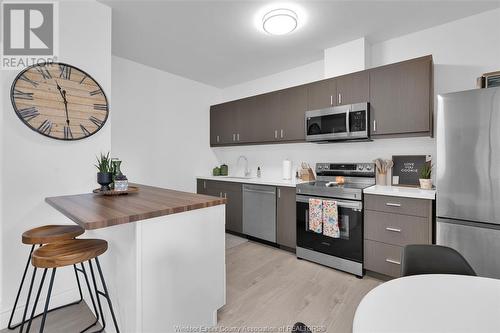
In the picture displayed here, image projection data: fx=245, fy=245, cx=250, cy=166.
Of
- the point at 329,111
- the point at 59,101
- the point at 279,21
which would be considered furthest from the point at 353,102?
the point at 59,101

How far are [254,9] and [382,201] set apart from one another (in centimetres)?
219

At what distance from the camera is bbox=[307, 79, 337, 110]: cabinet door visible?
299 centimetres

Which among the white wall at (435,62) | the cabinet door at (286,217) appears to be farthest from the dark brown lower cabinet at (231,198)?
the white wall at (435,62)

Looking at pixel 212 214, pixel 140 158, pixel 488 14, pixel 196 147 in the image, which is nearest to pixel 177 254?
pixel 212 214

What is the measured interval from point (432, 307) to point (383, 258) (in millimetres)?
1741

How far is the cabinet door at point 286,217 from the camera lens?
10.1ft

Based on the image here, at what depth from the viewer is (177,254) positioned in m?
1.51

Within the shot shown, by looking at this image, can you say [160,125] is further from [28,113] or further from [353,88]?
[353,88]

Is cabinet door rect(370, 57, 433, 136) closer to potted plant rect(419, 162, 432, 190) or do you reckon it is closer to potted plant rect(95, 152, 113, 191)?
potted plant rect(419, 162, 432, 190)

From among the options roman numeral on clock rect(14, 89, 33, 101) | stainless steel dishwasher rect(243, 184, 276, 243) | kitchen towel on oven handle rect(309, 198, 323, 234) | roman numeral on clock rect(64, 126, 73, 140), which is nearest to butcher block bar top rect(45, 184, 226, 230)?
roman numeral on clock rect(64, 126, 73, 140)

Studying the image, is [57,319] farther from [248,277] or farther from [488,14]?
[488,14]

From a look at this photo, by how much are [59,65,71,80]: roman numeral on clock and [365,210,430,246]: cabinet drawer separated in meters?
2.97

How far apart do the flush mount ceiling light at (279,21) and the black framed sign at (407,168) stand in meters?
1.85

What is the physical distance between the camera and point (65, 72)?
198 centimetres
